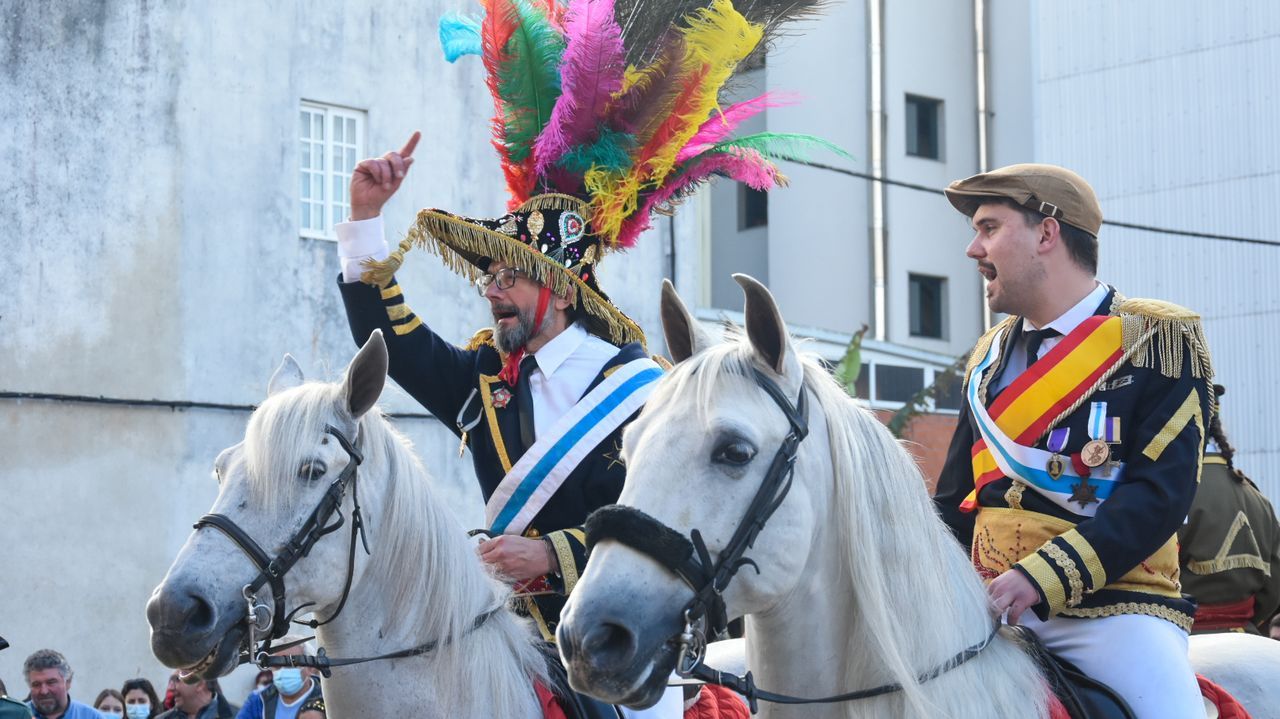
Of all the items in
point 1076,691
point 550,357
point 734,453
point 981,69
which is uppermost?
point 981,69

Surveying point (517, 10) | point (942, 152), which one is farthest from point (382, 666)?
→ point (942, 152)

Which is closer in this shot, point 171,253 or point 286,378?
point 286,378

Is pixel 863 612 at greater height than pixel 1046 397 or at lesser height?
lesser

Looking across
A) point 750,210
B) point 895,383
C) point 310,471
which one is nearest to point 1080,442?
point 310,471

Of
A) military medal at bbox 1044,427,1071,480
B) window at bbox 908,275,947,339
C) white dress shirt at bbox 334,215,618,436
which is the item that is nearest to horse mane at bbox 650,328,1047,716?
military medal at bbox 1044,427,1071,480

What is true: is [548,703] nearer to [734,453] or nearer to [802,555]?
[802,555]

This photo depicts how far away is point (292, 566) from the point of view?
4.36m

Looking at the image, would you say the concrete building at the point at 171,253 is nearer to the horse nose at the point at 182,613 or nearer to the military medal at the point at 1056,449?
the horse nose at the point at 182,613

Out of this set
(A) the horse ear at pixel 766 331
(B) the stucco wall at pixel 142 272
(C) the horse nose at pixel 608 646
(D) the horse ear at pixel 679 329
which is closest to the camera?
(C) the horse nose at pixel 608 646

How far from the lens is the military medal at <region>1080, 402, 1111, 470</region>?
429 centimetres

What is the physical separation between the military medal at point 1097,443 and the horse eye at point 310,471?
2145 millimetres

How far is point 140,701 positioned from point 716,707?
320 inches

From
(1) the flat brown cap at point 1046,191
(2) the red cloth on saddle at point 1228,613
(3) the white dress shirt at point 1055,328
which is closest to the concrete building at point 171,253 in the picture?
(2) the red cloth on saddle at point 1228,613

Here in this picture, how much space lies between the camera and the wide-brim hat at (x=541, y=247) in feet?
17.6
